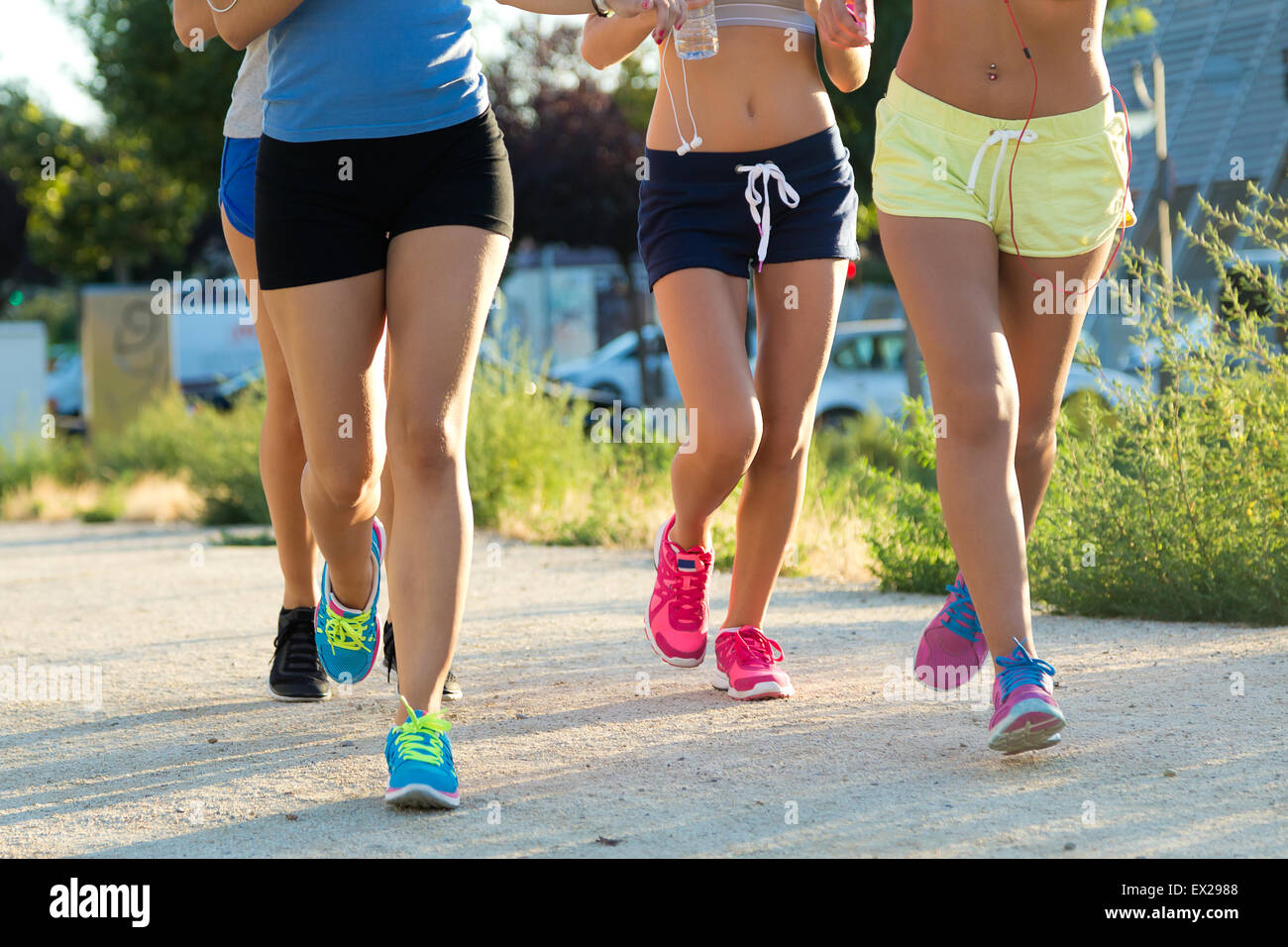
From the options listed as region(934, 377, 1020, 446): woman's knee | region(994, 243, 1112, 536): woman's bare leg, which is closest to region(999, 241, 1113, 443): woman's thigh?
region(994, 243, 1112, 536): woman's bare leg

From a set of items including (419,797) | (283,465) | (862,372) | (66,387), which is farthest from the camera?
(66,387)

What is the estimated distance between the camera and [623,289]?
30.6 m

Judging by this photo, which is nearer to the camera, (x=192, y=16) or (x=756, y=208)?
(x=192, y=16)

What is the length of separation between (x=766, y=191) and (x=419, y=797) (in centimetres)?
171

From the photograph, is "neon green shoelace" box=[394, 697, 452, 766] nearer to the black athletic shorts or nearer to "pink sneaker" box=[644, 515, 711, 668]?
the black athletic shorts

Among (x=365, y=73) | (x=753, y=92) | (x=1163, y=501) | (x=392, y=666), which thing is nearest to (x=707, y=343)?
(x=753, y=92)

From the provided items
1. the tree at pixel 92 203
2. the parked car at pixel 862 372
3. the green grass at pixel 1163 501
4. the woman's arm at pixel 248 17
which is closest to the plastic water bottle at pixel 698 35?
the woman's arm at pixel 248 17

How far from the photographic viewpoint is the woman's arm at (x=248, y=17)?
289 cm

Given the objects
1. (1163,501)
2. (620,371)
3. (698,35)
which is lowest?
(1163,501)

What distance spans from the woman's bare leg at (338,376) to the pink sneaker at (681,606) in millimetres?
870

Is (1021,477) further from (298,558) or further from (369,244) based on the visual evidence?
(298,558)

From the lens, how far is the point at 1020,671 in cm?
293

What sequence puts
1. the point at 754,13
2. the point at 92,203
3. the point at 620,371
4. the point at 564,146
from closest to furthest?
the point at 754,13 → the point at 564,146 → the point at 620,371 → the point at 92,203

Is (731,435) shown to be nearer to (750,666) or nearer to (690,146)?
(750,666)
